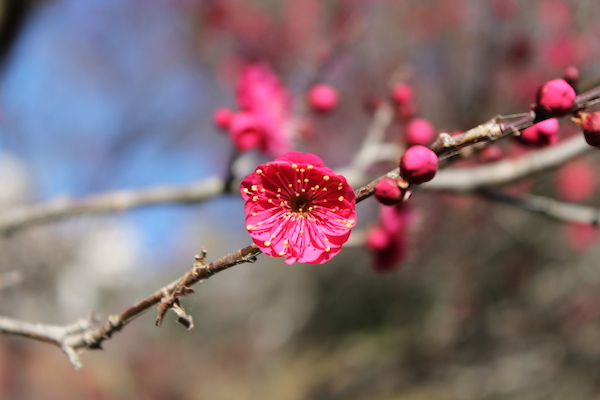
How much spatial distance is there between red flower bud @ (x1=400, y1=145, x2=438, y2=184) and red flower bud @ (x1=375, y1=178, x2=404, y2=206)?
0.03 m

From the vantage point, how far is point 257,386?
21.3 ft

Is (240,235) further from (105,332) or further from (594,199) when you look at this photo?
(105,332)

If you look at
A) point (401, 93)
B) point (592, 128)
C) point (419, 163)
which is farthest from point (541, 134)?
point (401, 93)

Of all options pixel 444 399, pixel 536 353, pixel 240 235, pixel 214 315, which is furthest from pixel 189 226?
pixel 536 353

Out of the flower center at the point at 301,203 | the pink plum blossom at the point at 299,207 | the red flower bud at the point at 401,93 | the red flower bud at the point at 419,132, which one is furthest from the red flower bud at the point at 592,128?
the red flower bud at the point at 401,93

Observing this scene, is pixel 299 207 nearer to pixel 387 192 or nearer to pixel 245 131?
pixel 387 192

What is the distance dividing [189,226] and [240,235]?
57.1 inches

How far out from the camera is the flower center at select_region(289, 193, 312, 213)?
1071mm

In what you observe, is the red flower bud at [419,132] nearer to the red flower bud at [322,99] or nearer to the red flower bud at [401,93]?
the red flower bud at [401,93]

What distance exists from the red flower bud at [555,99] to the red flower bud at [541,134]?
0.28 meters

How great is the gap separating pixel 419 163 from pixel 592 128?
296 mm

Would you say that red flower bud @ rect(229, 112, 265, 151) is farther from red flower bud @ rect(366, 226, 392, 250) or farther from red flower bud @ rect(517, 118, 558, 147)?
red flower bud @ rect(517, 118, 558, 147)

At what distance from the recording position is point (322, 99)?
1.99 m

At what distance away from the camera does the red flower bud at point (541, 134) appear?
105 cm
